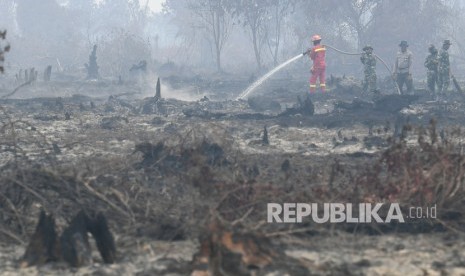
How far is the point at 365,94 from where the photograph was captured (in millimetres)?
18703

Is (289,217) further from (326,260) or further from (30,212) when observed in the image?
(30,212)

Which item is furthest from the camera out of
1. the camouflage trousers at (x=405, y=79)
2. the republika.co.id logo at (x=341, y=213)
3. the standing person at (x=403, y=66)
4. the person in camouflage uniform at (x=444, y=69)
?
the camouflage trousers at (x=405, y=79)

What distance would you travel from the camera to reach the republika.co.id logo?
4895 mm

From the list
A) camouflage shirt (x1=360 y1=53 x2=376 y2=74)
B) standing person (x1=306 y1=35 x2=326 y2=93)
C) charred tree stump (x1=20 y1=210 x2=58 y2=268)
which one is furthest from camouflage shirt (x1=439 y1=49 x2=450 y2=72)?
charred tree stump (x1=20 y1=210 x2=58 y2=268)

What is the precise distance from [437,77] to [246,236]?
13.9 meters

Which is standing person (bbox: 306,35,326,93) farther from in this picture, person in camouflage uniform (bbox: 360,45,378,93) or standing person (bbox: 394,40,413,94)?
standing person (bbox: 394,40,413,94)

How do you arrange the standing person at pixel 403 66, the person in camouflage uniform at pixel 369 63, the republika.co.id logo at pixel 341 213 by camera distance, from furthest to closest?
1. the person in camouflage uniform at pixel 369 63
2. the standing person at pixel 403 66
3. the republika.co.id logo at pixel 341 213

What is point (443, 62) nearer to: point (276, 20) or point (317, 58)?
point (317, 58)

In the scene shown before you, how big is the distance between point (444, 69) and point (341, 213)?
12.5 m

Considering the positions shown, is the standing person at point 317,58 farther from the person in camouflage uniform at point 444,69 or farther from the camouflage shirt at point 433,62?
the person in camouflage uniform at point 444,69

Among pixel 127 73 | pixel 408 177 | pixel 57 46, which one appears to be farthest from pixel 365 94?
pixel 57 46

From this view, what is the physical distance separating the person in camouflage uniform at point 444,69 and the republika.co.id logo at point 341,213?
12044mm

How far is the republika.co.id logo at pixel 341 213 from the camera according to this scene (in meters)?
4.89

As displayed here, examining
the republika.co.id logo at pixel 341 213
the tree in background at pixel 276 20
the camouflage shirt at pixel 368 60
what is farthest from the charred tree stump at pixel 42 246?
the tree in background at pixel 276 20
